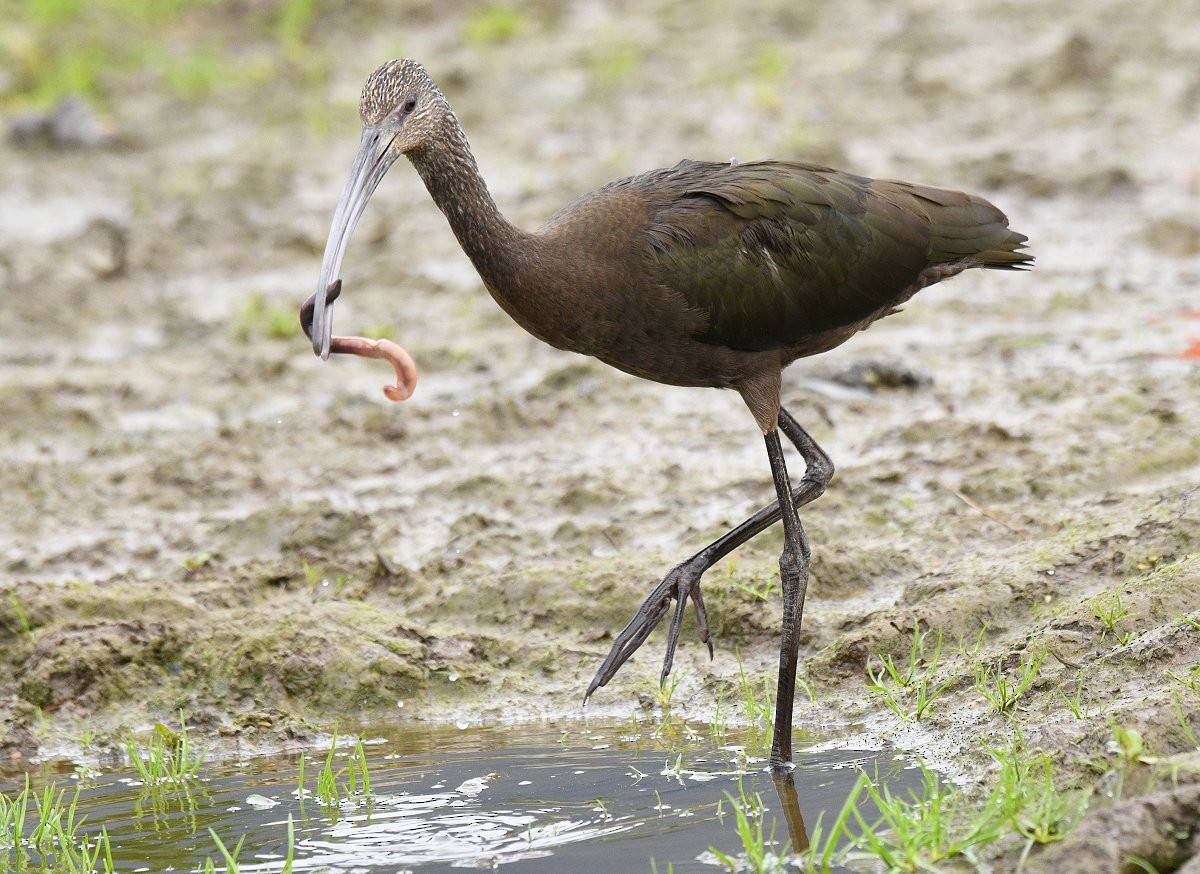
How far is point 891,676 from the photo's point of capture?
505cm

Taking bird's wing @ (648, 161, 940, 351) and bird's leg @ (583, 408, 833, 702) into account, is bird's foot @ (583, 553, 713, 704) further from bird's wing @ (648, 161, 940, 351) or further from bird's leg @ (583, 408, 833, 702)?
bird's wing @ (648, 161, 940, 351)

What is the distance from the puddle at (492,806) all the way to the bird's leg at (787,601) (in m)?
0.10

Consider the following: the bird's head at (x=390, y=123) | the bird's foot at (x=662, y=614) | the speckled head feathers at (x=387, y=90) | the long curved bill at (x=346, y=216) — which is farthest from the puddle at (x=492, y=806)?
the speckled head feathers at (x=387, y=90)

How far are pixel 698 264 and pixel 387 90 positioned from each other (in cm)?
103

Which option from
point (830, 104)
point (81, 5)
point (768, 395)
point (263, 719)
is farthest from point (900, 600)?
point (81, 5)

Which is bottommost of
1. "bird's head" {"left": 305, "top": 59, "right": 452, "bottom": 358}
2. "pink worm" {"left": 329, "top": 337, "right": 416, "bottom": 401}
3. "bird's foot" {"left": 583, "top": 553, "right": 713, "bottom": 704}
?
"bird's foot" {"left": 583, "top": 553, "right": 713, "bottom": 704}

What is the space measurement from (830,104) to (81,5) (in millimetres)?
6670

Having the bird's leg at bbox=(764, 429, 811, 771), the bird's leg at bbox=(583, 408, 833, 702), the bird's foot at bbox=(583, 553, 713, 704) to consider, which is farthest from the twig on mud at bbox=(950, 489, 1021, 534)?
the bird's foot at bbox=(583, 553, 713, 704)

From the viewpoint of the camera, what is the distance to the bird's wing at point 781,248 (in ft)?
16.0

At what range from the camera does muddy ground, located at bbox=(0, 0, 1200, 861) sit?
5.31 meters

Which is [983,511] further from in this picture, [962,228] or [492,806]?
[492,806]

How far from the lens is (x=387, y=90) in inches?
187

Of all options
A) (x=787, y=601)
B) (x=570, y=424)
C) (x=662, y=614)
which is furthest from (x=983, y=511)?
(x=570, y=424)

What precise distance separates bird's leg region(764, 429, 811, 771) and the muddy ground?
32 centimetres
